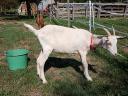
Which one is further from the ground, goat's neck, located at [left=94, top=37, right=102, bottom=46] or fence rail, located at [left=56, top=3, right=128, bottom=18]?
goat's neck, located at [left=94, top=37, right=102, bottom=46]

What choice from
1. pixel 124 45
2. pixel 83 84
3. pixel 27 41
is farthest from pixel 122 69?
pixel 27 41

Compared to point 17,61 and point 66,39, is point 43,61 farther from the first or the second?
point 17,61

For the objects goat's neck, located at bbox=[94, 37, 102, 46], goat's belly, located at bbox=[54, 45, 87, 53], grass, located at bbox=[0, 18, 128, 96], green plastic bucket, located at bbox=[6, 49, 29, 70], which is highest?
goat's neck, located at bbox=[94, 37, 102, 46]

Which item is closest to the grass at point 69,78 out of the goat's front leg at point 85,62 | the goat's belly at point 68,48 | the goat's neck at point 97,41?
the goat's front leg at point 85,62

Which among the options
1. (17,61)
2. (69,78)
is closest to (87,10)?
(17,61)

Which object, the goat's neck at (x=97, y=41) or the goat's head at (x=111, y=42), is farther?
the goat's neck at (x=97, y=41)

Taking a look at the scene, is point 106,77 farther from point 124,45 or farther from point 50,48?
point 124,45

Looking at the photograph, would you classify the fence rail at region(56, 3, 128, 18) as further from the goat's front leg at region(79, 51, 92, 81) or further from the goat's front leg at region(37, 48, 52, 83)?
the goat's front leg at region(37, 48, 52, 83)

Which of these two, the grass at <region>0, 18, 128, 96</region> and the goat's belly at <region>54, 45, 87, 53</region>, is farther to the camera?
the goat's belly at <region>54, 45, 87, 53</region>

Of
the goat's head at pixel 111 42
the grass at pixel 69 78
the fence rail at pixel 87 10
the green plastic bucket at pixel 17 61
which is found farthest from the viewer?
the fence rail at pixel 87 10

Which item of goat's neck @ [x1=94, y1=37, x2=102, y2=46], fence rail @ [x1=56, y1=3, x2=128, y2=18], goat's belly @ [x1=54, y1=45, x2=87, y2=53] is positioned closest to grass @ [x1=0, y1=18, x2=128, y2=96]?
goat's belly @ [x1=54, y1=45, x2=87, y2=53]

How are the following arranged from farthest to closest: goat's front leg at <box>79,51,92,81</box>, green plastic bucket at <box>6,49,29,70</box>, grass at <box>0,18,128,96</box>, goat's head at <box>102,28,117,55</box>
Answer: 1. green plastic bucket at <box>6,49,29,70</box>
2. goat's front leg at <box>79,51,92,81</box>
3. goat's head at <box>102,28,117,55</box>
4. grass at <box>0,18,128,96</box>

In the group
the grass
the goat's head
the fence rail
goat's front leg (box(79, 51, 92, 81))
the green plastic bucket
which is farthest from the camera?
the fence rail

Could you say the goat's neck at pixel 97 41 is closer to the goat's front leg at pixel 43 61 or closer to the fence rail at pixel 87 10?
the goat's front leg at pixel 43 61
